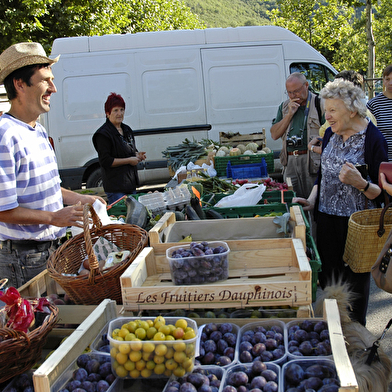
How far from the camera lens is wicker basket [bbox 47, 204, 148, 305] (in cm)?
206

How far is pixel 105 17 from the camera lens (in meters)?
12.3

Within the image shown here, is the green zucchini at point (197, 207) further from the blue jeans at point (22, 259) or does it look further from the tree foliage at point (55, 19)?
the tree foliage at point (55, 19)

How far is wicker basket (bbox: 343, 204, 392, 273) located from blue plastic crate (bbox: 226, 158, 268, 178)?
7.74ft

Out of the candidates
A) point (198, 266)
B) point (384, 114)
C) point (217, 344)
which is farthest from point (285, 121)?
point (217, 344)

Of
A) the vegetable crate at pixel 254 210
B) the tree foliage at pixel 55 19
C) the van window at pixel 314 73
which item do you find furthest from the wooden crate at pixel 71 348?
the tree foliage at pixel 55 19

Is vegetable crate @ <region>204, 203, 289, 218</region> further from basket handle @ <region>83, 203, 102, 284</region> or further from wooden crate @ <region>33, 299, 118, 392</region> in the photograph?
wooden crate @ <region>33, 299, 118, 392</region>

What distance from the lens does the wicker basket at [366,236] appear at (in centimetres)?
257

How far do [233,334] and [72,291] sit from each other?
89 cm

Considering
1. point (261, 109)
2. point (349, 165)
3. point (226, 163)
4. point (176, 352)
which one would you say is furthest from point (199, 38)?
point (176, 352)

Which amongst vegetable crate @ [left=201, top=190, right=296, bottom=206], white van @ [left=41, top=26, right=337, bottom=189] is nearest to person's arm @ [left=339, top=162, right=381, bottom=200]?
vegetable crate @ [left=201, top=190, right=296, bottom=206]

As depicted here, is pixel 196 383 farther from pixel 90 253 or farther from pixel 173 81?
pixel 173 81

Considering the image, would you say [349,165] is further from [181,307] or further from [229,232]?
[181,307]

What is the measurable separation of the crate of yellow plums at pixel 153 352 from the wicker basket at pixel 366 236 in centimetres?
153

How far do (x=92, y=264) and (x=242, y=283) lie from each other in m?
0.75
